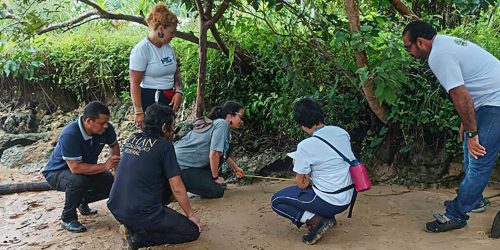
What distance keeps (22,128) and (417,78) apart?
20.4ft

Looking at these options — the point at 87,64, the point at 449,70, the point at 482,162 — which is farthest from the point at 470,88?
the point at 87,64

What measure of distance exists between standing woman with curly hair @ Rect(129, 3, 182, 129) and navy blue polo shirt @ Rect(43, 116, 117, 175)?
351 mm

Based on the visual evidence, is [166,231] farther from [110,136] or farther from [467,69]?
[467,69]

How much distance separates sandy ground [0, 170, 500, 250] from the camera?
133 inches

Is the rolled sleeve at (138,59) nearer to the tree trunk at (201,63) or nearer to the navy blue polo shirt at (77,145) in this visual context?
the navy blue polo shirt at (77,145)

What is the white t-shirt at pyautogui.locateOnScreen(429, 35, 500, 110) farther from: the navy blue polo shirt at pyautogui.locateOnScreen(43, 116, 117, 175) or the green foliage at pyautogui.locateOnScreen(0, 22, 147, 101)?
the green foliage at pyautogui.locateOnScreen(0, 22, 147, 101)

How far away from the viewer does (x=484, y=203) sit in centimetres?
383

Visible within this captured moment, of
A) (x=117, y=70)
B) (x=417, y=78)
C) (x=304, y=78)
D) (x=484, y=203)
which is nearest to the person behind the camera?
(x=484, y=203)

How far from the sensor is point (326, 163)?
3.28 m

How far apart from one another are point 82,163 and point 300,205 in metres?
1.84

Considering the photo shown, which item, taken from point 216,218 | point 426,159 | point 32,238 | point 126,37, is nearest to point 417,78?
point 426,159

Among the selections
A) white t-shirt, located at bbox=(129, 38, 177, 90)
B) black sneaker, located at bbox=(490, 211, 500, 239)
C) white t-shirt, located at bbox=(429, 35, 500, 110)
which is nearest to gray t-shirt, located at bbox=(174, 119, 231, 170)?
white t-shirt, located at bbox=(129, 38, 177, 90)

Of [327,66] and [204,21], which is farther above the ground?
[204,21]

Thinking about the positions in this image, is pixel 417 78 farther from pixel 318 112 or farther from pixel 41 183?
pixel 41 183
